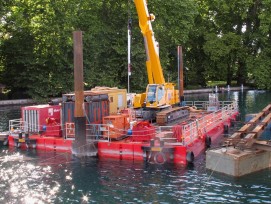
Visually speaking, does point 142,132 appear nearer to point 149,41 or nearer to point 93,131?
point 93,131

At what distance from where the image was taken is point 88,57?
5916 centimetres

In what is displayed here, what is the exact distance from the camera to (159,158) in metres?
23.0

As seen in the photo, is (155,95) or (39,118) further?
(155,95)

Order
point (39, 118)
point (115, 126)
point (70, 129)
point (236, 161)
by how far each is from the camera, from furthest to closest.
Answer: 1. point (39, 118)
2. point (70, 129)
3. point (115, 126)
4. point (236, 161)

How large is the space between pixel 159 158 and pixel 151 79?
9.34m

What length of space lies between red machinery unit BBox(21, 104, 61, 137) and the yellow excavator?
237 inches

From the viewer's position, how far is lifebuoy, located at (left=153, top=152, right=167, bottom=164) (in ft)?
75.2

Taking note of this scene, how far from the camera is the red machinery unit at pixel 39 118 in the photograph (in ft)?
92.6

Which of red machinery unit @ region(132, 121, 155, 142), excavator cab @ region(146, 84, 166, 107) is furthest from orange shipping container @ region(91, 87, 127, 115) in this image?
red machinery unit @ region(132, 121, 155, 142)

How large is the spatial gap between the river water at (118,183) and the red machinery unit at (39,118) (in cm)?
401

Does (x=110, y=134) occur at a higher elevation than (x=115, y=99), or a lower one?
lower

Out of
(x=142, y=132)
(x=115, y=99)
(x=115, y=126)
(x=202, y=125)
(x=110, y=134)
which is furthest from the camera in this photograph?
(x=115, y=99)

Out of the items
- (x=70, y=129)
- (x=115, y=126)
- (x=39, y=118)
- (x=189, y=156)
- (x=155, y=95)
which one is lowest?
(x=189, y=156)

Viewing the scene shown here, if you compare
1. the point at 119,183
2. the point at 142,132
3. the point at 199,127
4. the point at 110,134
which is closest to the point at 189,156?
the point at 142,132
